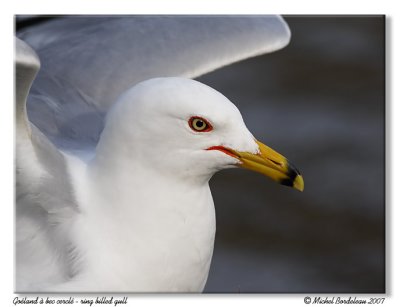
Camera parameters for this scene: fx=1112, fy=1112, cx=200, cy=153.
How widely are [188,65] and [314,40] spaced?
60 centimetres

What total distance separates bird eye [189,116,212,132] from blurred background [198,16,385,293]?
99 cm

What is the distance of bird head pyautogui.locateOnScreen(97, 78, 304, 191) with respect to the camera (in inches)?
126

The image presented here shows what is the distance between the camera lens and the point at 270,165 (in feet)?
10.9

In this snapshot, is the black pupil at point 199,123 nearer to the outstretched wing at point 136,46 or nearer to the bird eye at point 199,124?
the bird eye at point 199,124

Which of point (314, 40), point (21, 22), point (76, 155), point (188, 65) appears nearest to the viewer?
point (76, 155)

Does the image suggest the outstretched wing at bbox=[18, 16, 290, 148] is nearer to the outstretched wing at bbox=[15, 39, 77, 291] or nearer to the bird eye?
the outstretched wing at bbox=[15, 39, 77, 291]

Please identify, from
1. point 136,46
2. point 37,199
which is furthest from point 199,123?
point 136,46

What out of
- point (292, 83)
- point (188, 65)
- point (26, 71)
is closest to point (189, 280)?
point (26, 71)

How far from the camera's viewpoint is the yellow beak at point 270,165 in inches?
130

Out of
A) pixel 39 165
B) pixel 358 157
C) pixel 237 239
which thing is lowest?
pixel 237 239

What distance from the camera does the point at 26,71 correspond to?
322 centimetres

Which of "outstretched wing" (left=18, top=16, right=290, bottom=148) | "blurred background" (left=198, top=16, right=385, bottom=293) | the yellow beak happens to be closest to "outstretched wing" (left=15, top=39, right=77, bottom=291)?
the yellow beak

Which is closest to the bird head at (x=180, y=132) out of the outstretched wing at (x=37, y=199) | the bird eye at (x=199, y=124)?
the bird eye at (x=199, y=124)

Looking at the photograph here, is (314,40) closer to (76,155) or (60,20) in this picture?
(60,20)
